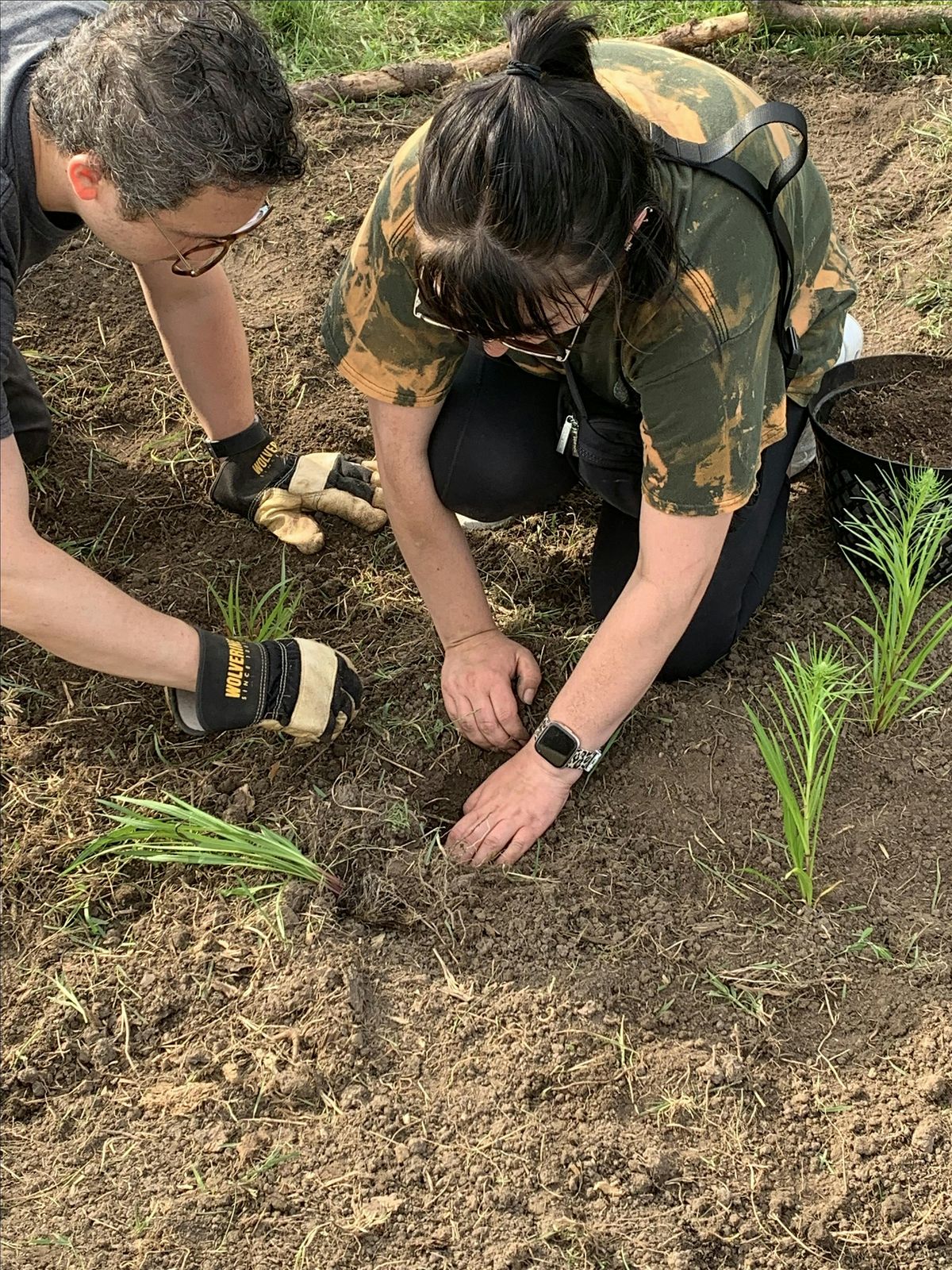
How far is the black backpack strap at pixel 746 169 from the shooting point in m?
1.57

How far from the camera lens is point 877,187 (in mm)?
3262

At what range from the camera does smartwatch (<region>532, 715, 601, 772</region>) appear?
6.44ft

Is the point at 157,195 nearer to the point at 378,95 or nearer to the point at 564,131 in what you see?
the point at 564,131

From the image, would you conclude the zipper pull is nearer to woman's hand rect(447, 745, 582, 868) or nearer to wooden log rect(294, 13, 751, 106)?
woman's hand rect(447, 745, 582, 868)

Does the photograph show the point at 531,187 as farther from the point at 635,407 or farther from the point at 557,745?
the point at 557,745

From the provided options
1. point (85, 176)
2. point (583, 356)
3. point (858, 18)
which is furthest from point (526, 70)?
point (858, 18)

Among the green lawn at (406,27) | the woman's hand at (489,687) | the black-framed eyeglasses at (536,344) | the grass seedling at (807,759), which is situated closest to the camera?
the black-framed eyeglasses at (536,344)

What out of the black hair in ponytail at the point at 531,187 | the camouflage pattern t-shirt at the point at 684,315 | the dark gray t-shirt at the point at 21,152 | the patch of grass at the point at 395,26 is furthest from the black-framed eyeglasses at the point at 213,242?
the patch of grass at the point at 395,26

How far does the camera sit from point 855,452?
2.28 meters

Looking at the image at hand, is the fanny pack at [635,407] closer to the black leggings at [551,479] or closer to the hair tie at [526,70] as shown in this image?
the black leggings at [551,479]

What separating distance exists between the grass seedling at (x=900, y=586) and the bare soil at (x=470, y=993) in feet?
0.25

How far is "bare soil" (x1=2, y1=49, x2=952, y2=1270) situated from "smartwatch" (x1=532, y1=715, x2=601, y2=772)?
158mm

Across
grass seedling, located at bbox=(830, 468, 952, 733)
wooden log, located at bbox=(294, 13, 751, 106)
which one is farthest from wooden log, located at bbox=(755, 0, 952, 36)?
grass seedling, located at bbox=(830, 468, 952, 733)

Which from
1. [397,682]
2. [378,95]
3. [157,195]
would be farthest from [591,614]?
[378,95]
